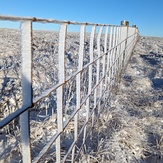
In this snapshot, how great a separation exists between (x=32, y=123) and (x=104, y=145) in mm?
855

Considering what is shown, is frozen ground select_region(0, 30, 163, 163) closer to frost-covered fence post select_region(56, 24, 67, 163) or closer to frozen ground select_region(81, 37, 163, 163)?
frozen ground select_region(81, 37, 163, 163)

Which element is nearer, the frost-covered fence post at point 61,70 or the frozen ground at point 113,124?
the frost-covered fence post at point 61,70

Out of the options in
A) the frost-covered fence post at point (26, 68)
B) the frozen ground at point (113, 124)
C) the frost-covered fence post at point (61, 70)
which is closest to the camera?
the frost-covered fence post at point (26, 68)

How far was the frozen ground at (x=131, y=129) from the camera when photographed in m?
2.58

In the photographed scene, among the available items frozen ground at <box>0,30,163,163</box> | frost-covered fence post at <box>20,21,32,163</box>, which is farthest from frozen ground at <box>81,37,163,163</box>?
frost-covered fence post at <box>20,21,32,163</box>

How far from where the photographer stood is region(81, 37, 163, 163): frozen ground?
2580 mm

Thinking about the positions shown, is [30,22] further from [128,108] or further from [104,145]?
[128,108]

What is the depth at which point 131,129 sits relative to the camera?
3209 millimetres

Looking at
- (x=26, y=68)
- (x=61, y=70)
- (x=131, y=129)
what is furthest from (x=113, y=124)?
(x=26, y=68)

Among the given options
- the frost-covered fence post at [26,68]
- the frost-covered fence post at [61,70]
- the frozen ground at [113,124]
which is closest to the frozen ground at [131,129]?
the frozen ground at [113,124]

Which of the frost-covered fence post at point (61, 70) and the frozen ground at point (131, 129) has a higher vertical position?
the frost-covered fence post at point (61, 70)

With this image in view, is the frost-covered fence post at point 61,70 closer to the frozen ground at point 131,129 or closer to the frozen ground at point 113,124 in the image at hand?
the frozen ground at point 113,124

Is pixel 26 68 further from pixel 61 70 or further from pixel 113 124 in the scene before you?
pixel 113 124

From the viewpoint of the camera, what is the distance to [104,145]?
2705mm
